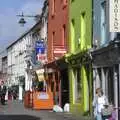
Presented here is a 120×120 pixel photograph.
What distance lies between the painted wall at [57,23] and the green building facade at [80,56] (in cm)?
219

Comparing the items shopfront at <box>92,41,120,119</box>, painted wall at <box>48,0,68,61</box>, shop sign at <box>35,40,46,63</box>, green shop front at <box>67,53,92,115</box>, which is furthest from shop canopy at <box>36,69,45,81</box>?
shopfront at <box>92,41,120,119</box>

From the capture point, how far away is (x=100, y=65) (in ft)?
105

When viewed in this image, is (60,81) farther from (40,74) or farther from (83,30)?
(40,74)

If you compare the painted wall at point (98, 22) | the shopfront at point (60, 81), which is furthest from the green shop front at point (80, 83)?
the shopfront at point (60, 81)

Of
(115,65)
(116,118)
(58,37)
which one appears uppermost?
(58,37)

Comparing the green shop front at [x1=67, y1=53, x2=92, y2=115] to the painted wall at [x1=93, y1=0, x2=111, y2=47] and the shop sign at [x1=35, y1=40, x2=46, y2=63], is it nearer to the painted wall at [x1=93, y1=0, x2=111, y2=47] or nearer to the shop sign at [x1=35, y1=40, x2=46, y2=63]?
the painted wall at [x1=93, y1=0, x2=111, y2=47]

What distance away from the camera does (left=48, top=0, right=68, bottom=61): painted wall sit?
4306cm

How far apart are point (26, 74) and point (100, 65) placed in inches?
1847

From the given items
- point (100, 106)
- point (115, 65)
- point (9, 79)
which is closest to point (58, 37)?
point (115, 65)

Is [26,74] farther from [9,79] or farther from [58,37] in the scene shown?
[58,37]

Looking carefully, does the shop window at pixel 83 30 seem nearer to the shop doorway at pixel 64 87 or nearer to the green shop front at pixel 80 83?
the green shop front at pixel 80 83

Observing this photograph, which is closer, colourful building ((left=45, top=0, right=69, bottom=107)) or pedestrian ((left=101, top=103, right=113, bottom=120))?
pedestrian ((left=101, top=103, right=113, bottom=120))

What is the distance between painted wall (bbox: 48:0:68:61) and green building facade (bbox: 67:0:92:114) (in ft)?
7.20

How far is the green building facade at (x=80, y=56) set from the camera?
115ft
